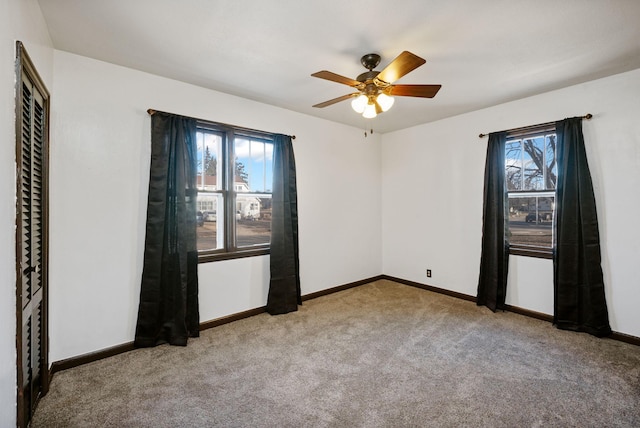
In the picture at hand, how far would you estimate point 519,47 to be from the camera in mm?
2379

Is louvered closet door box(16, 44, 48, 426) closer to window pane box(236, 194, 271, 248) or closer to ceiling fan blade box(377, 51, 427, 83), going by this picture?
window pane box(236, 194, 271, 248)

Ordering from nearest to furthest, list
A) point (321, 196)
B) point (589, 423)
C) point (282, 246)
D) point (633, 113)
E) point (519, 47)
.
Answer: point (589, 423), point (519, 47), point (633, 113), point (282, 246), point (321, 196)

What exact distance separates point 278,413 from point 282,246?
75.6 inches

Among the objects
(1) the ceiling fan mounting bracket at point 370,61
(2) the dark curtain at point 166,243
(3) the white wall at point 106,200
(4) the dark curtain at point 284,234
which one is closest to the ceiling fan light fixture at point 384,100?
(1) the ceiling fan mounting bracket at point 370,61

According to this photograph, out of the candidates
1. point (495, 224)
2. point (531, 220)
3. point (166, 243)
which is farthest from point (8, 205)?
point (531, 220)

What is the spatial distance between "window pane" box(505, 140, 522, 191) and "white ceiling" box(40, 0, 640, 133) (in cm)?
75

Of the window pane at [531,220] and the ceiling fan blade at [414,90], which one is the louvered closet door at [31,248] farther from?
the window pane at [531,220]

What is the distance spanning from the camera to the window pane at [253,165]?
11.7 feet

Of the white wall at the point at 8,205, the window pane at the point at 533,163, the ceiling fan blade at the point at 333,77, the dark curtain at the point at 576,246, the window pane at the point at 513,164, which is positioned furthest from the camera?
the window pane at the point at 513,164

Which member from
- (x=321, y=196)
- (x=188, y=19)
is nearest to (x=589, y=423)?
(x=321, y=196)

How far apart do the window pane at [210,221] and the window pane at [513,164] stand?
3.46 metres

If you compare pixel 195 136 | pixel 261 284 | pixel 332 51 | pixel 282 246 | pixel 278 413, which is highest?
pixel 332 51

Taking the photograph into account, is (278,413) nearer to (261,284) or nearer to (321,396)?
(321,396)

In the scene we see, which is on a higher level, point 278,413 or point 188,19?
point 188,19
